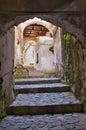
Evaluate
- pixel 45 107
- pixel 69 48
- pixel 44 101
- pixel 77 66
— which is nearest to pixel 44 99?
pixel 44 101

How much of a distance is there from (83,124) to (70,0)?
2406mm

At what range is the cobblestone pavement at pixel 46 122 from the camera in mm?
4462

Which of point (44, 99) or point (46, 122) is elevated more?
point (44, 99)

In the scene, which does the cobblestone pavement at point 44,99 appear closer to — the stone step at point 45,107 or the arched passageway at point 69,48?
the stone step at point 45,107

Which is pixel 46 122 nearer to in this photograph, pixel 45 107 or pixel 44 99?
pixel 45 107

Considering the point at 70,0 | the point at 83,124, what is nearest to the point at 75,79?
the point at 83,124

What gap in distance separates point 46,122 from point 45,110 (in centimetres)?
92

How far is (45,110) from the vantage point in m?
5.75

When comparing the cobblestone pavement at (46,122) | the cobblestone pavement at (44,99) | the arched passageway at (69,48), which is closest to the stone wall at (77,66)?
the arched passageway at (69,48)

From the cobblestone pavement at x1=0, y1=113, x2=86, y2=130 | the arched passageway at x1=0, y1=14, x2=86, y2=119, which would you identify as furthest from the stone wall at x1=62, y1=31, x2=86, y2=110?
the cobblestone pavement at x1=0, y1=113, x2=86, y2=130

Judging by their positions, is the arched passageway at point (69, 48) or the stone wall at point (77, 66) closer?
the arched passageway at point (69, 48)

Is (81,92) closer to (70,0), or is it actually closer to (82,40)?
(82,40)

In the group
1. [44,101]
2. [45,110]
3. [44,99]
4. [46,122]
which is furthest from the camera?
[44,99]

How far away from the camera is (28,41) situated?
2580 centimetres
